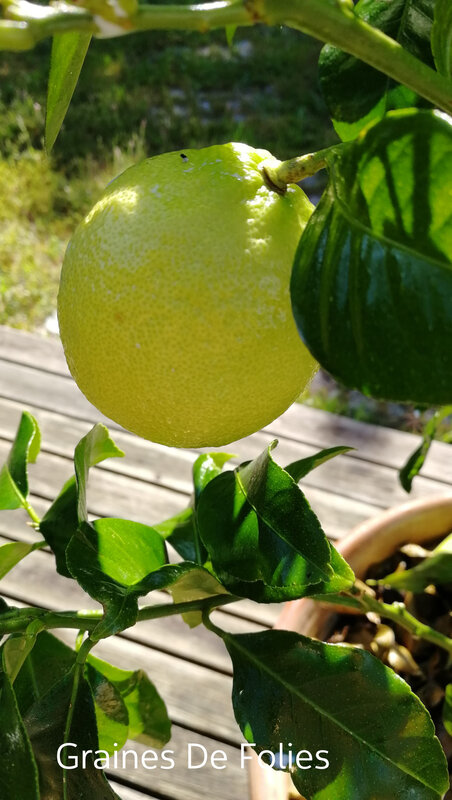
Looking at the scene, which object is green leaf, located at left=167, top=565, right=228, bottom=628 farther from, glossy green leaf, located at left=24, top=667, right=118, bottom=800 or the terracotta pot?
the terracotta pot

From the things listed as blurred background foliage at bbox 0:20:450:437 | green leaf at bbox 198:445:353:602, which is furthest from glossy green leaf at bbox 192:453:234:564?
blurred background foliage at bbox 0:20:450:437

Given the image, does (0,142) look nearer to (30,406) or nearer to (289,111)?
(289,111)

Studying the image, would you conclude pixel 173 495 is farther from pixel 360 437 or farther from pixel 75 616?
pixel 75 616

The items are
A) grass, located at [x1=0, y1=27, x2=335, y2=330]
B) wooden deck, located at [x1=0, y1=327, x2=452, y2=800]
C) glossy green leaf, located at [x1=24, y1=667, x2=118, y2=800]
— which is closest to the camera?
glossy green leaf, located at [x1=24, y1=667, x2=118, y2=800]

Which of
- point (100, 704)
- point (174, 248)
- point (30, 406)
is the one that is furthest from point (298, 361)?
point (30, 406)

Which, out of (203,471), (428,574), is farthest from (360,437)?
(203,471)

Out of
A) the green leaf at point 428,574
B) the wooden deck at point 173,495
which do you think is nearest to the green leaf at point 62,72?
the green leaf at point 428,574

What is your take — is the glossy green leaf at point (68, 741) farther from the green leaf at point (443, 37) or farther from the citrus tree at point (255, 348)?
the green leaf at point (443, 37)
